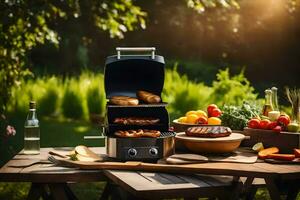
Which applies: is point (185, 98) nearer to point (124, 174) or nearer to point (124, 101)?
point (124, 101)

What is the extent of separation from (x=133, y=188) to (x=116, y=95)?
Answer: 1.30 meters

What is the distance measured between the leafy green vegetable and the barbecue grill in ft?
2.10

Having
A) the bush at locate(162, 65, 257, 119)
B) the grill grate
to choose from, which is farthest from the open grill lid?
the bush at locate(162, 65, 257, 119)

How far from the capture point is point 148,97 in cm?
384

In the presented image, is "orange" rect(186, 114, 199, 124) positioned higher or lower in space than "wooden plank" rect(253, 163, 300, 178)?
higher

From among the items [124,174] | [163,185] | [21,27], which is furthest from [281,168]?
[21,27]

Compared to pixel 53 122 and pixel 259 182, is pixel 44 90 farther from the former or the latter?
pixel 259 182

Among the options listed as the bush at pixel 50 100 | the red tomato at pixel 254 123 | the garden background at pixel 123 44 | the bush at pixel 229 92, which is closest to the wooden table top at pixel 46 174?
the red tomato at pixel 254 123

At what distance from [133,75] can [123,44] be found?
13027mm

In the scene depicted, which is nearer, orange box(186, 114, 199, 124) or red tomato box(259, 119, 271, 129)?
red tomato box(259, 119, 271, 129)

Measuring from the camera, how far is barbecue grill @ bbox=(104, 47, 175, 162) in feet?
11.9

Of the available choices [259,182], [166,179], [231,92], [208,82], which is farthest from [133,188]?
[208,82]

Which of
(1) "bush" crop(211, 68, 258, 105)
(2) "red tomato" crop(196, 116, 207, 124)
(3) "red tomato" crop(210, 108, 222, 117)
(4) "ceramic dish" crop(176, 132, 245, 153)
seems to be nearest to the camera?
(4) "ceramic dish" crop(176, 132, 245, 153)

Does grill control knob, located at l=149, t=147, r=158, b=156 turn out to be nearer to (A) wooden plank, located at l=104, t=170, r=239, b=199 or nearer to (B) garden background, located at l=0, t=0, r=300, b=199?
(A) wooden plank, located at l=104, t=170, r=239, b=199
